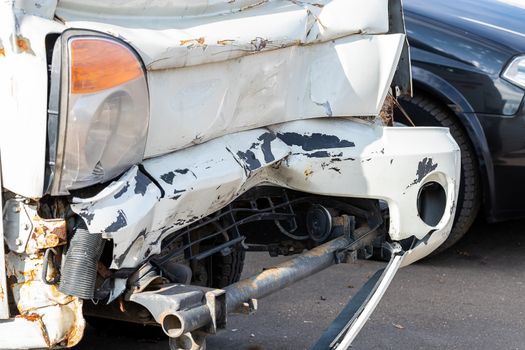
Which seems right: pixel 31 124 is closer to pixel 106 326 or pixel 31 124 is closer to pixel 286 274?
pixel 286 274

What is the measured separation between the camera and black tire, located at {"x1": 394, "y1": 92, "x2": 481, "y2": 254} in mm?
4824

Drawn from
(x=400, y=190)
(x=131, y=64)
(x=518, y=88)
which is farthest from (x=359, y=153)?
(x=518, y=88)

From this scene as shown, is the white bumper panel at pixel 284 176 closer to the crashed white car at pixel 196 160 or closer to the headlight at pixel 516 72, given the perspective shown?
the crashed white car at pixel 196 160

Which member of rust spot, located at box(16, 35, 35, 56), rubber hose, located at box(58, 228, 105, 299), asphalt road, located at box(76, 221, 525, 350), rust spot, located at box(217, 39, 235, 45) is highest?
rust spot, located at box(217, 39, 235, 45)

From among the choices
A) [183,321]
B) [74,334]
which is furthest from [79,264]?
[183,321]

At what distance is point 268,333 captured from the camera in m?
4.02

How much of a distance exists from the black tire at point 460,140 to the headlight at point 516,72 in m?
0.34

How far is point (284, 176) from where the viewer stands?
3.06 m

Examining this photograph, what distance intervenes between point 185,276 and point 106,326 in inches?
47.0

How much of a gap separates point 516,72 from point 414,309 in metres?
1.35

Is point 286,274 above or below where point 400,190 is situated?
below

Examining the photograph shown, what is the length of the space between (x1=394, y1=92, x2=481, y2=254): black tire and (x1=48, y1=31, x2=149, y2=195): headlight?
2586 mm

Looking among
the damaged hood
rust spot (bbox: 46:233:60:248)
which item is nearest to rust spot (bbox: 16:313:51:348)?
rust spot (bbox: 46:233:60:248)

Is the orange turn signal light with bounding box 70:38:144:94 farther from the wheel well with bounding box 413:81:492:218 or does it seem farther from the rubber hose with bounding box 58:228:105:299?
the wheel well with bounding box 413:81:492:218
